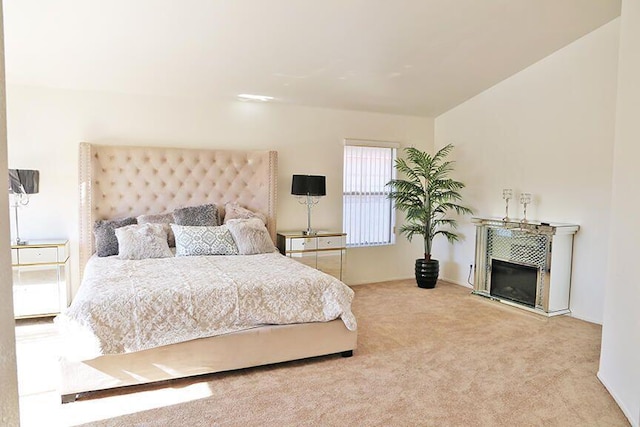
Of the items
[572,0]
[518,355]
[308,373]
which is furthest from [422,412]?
[572,0]

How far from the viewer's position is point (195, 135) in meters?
5.02

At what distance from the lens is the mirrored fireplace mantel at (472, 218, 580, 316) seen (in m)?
4.58

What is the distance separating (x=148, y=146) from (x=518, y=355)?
4234 millimetres

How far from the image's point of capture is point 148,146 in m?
4.79

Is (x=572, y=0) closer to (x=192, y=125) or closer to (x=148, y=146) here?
(x=192, y=125)

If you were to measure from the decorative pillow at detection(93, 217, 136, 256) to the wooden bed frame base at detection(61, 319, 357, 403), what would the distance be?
179 cm

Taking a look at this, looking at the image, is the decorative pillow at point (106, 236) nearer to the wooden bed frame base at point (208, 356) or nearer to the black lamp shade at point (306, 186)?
the wooden bed frame base at point (208, 356)

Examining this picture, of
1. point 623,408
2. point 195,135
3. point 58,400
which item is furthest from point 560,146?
point 58,400

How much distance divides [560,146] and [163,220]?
446cm

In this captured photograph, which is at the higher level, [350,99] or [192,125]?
[350,99]

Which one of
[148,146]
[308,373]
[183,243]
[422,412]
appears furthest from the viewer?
[148,146]

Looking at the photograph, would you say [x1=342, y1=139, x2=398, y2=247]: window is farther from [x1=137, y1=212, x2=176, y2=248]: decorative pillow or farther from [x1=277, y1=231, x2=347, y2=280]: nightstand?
[x1=137, y1=212, x2=176, y2=248]: decorative pillow

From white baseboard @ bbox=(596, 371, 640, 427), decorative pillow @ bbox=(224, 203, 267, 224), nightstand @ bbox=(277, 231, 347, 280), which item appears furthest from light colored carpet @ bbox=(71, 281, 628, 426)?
decorative pillow @ bbox=(224, 203, 267, 224)

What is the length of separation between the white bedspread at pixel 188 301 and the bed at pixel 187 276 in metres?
0.01
